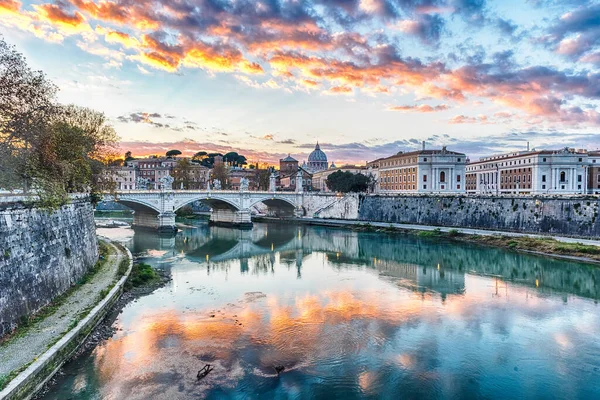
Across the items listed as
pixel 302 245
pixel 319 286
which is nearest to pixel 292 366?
pixel 319 286

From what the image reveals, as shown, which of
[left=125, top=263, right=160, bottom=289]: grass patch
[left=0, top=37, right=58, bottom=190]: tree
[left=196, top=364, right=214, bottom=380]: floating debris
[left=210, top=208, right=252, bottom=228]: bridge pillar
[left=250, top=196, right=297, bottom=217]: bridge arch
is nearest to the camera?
[left=196, top=364, right=214, bottom=380]: floating debris

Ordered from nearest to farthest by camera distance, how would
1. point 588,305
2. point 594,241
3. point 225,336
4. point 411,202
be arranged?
point 225,336 < point 588,305 < point 594,241 < point 411,202

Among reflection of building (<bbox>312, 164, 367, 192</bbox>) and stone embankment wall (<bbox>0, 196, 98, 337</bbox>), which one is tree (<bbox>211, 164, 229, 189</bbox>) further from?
stone embankment wall (<bbox>0, 196, 98, 337</bbox>)

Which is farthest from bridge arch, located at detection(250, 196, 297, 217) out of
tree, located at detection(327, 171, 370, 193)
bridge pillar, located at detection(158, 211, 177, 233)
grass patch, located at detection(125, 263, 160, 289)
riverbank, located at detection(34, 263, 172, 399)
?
riverbank, located at detection(34, 263, 172, 399)

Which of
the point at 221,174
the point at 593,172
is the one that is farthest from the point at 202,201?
the point at 593,172

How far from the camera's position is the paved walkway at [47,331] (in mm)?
8805

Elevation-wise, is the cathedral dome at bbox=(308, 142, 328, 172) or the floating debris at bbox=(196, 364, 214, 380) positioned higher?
the cathedral dome at bbox=(308, 142, 328, 172)

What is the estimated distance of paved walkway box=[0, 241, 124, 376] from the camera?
880 cm

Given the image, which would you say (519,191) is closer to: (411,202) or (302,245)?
(411,202)

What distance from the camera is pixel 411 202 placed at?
154ft

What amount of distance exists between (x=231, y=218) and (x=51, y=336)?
39780 mm

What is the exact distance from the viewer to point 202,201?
1916 inches

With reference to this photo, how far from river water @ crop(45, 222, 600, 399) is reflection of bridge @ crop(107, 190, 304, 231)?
15939 millimetres

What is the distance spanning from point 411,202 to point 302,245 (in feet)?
57.2
